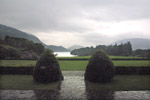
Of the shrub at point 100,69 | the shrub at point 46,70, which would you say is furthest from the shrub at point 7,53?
the shrub at point 100,69

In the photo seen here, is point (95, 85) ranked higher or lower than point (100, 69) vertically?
lower

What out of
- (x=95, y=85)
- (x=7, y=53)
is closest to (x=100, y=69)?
(x=95, y=85)

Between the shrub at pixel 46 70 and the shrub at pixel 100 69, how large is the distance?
234 cm

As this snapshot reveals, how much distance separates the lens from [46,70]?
25.0 feet

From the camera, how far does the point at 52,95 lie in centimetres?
554

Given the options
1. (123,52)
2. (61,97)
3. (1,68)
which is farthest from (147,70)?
(123,52)

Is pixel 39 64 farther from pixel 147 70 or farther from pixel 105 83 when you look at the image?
pixel 147 70

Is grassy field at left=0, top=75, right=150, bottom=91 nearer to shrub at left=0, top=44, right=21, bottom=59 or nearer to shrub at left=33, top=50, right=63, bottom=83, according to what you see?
shrub at left=33, top=50, right=63, bottom=83

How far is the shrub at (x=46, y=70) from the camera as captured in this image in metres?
A: 7.64

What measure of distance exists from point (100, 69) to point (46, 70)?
3594mm

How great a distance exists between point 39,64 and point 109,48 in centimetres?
3639

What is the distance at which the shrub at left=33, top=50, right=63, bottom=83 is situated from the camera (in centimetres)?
764

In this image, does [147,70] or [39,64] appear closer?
[39,64]

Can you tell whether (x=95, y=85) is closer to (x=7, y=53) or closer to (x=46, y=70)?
(x=46, y=70)
